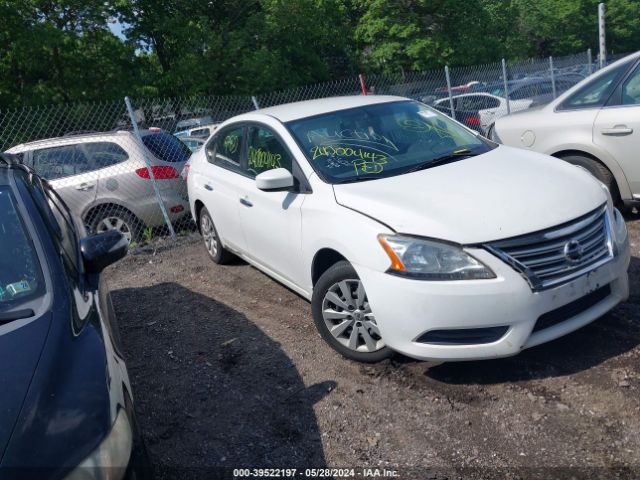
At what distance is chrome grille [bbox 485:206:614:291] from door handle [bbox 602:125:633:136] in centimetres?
236

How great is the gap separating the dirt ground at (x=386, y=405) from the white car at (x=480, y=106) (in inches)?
348

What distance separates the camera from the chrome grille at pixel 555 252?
3291mm

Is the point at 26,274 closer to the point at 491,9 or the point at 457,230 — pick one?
the point at 457,230

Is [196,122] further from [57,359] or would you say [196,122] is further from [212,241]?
[57,359]

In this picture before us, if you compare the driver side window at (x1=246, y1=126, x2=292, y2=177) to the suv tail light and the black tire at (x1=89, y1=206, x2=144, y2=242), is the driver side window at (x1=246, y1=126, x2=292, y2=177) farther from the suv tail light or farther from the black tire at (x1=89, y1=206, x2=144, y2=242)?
the black tire at (x1=89, y1=206, x2=144, y2=242)

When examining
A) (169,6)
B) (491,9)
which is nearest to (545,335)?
(169,6)

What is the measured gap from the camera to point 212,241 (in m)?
6.38

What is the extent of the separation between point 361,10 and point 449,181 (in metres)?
33.9

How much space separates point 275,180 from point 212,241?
2.37m

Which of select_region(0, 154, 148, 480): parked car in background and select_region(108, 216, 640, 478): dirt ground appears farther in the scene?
select_region(108, 216, 640, 478): dirt ground

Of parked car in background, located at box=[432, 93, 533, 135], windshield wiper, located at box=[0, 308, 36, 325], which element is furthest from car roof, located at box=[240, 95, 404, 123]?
parked car in background, located at box=[432, 93, 533, 135]

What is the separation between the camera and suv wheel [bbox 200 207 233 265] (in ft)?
20.4

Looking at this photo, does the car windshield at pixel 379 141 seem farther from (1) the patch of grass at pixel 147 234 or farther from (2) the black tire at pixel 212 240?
(1) the patch of grass at pixel 147 234

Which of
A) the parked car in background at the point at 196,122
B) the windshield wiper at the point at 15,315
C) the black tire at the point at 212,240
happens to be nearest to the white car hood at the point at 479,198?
the windshield wiper at the point at 15,315
